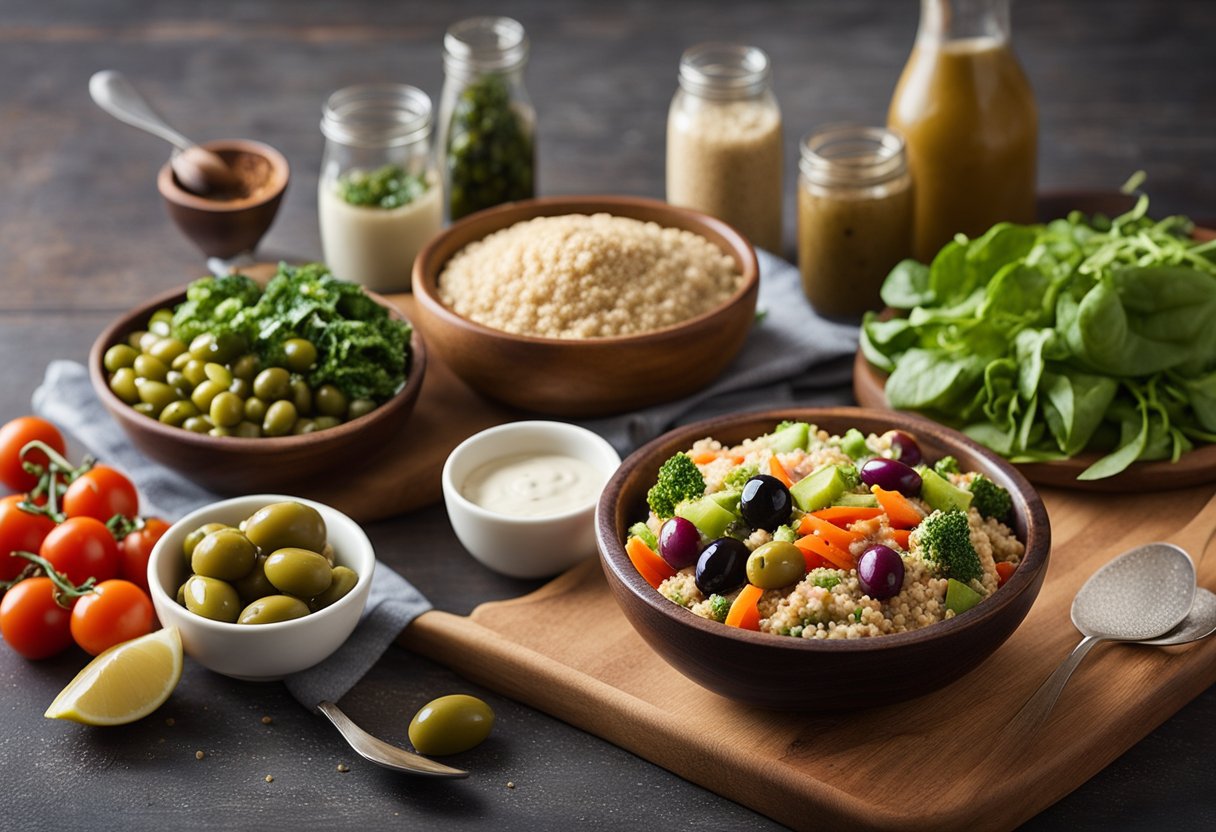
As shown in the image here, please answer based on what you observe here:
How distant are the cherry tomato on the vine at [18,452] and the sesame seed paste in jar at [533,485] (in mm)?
1218

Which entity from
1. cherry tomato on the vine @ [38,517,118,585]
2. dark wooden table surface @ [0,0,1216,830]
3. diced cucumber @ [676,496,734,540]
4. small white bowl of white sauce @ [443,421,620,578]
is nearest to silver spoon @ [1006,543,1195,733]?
dark wooden table surface @ [0,0,1216,830]

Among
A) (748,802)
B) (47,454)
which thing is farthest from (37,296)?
(748,802)

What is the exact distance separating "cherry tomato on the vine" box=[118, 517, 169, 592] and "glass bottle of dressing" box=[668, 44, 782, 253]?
2.24 meters

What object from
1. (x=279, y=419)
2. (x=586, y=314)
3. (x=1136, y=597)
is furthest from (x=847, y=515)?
(x=279, y=419)

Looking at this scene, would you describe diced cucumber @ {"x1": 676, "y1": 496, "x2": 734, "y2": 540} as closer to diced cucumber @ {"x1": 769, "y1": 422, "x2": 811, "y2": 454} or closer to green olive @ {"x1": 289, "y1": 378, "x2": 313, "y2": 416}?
diced cucumber @ {"x1": 769, "y1": 422, "x2": 811, "y2": 454}

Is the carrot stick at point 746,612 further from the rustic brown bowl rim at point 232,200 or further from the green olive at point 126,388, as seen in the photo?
the rustic brown bowl rim at point 232,200

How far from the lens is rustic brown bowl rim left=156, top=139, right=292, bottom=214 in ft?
16.0

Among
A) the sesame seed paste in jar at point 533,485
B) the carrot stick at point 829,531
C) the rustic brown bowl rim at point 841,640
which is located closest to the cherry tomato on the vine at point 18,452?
the sesame seed paste in jar at point 533,485

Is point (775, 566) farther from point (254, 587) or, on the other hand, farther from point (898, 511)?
point (254, 587)

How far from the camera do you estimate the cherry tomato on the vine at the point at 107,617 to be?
336 centimetres

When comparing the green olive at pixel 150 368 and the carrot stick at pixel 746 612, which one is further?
the green olive at pixel 150 368

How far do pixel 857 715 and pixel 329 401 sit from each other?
1647 mm

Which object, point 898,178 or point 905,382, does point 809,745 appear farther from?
point 898,178

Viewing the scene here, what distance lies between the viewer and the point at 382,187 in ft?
16.1
